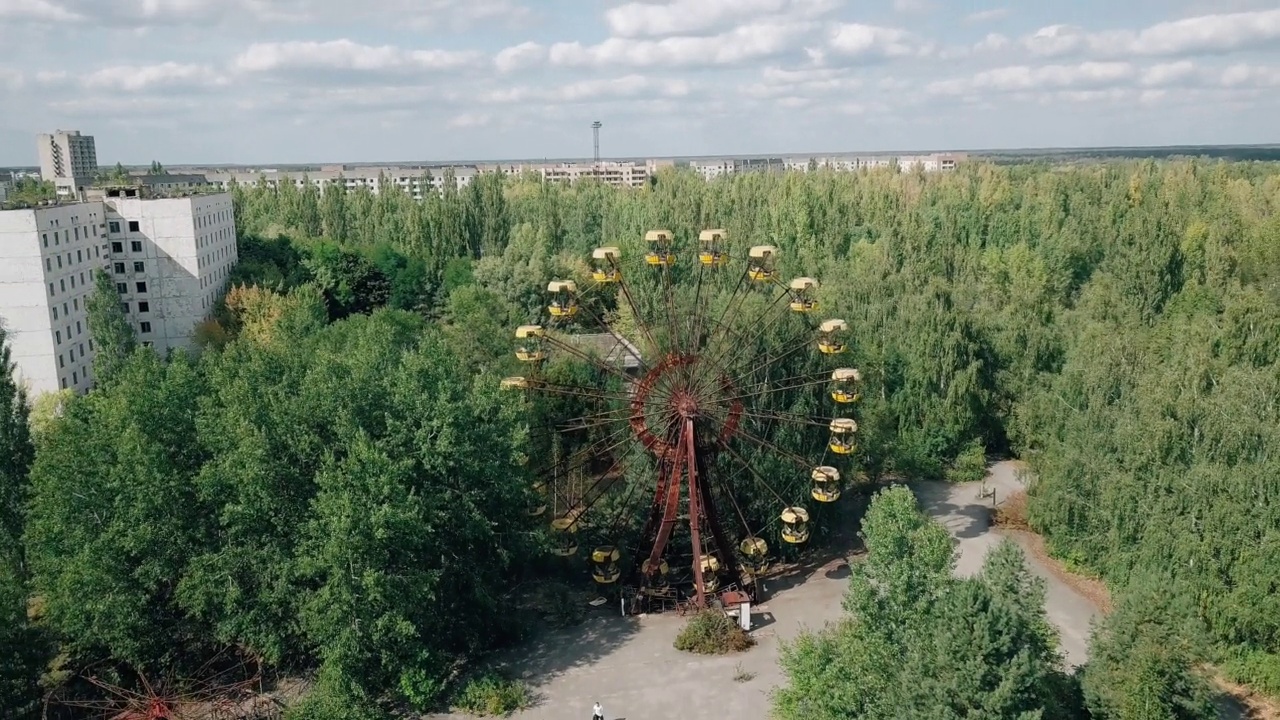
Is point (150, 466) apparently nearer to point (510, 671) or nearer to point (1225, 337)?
point (510, 671)

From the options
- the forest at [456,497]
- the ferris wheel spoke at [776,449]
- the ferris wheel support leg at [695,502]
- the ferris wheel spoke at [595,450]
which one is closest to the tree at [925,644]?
the forest at [456,497]

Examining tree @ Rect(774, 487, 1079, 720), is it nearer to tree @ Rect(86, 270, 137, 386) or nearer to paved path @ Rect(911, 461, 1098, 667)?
paved path @ Rect(911, 461, 1098, 667)

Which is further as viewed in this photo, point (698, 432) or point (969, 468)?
point (969, 468)

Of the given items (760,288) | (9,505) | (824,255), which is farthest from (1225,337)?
(9,505)

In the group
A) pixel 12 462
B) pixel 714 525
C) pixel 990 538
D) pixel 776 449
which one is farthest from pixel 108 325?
pixel 990 538

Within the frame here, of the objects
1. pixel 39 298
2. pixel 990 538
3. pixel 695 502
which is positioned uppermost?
pixel 39 298

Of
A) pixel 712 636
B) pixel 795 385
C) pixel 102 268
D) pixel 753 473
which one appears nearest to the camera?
pixel 712 636

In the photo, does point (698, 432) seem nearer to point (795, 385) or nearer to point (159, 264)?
point (795, 385)
